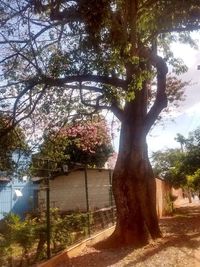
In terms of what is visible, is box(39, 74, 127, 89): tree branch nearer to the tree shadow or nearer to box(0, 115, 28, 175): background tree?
box(0, 115, 28, 175): background tree

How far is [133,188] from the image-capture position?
12625 millimetres

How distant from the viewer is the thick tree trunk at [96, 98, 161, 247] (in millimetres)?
12250

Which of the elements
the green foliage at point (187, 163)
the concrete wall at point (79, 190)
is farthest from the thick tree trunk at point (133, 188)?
the green foliage at point (187, 163)

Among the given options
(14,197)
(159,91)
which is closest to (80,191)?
(14,197)

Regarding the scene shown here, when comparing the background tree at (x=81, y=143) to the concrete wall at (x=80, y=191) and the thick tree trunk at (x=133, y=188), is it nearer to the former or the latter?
the concrete wall at (x=80, y=191)

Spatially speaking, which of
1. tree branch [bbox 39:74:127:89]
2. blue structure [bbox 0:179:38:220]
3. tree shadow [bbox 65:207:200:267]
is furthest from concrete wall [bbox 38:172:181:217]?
tree branch [bbox 39:74:127:89]

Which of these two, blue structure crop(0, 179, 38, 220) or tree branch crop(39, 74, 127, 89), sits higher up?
tree branch crop(39, 74, 127, 89)

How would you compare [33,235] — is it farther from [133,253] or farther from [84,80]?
[84,80]

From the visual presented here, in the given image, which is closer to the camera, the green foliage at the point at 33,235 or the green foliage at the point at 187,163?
the green foliage at the point at 33,235

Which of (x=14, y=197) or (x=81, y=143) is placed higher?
(x=81, y=143)

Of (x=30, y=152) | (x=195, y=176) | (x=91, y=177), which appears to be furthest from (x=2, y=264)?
(x=195, y=176)

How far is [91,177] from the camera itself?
25.5m

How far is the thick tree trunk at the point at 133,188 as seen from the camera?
482 inches

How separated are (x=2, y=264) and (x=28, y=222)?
1.41 meters
